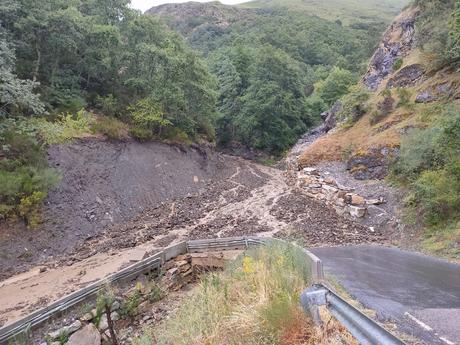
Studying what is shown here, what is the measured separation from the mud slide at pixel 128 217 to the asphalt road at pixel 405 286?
9.46 ft

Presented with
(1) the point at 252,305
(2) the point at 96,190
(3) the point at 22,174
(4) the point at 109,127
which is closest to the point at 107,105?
(4) the point at 109,127

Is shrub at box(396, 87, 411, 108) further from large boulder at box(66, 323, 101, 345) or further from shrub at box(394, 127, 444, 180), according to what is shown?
large boulder at box(66, 323, 101, 345)

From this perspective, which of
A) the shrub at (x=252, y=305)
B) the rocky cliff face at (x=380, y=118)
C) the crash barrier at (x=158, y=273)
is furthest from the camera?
the rocky cliff face at (x=380, y=118)

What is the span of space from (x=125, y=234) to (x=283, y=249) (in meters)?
12.0

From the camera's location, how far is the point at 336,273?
392 inches

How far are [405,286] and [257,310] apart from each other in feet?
18.0

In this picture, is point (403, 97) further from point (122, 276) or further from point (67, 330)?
point (67, 330)

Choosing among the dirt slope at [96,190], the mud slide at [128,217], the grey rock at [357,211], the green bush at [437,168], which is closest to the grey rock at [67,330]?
the mud slide at [128,217]

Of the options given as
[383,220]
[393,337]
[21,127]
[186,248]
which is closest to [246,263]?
[393,337]

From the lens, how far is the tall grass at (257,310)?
4.39 m

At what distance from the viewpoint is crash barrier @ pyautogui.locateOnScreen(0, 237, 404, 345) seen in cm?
384

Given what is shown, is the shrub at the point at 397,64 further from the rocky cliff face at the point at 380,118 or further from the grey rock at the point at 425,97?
the grey rock at the point at 425,97

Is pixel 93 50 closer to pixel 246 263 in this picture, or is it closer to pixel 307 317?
pixel 246 263

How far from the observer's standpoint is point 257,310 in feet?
15.6
